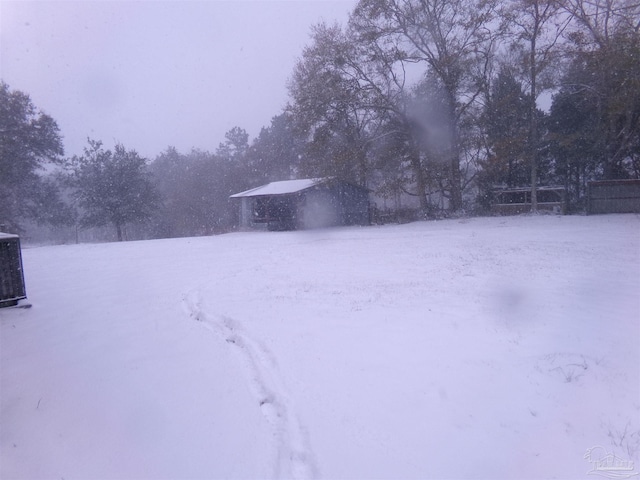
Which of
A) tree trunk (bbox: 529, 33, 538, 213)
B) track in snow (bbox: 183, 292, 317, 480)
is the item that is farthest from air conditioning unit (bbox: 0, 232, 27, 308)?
tree trunk (bbox: 529, 33, 538, 213)

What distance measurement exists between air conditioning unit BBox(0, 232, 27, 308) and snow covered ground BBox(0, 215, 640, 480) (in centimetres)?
24

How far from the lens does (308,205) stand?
95.8 ft

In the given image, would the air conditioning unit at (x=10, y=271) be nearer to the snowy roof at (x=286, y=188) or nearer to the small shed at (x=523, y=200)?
the snowy roof at (x=286, y=188)

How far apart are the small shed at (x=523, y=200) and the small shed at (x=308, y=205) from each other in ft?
28.4

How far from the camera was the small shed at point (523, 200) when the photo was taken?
25325 mm

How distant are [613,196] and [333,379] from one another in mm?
22516

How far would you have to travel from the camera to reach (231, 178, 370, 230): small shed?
28969 millimetres

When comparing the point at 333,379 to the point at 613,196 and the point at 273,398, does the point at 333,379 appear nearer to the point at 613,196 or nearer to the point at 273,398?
the point at 273,398

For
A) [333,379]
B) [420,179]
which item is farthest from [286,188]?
[333,379]

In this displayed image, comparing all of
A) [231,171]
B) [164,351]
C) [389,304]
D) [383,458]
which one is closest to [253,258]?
[389,304]

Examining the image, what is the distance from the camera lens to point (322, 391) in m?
4.49

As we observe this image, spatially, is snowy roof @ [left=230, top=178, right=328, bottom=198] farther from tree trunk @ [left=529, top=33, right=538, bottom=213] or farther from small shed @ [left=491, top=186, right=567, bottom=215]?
tree trunk @ [left=529, top=33, right=538, bottom=213]

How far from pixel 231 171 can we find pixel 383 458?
47.9 meters

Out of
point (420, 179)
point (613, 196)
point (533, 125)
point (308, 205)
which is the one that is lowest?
point (613, 196)
